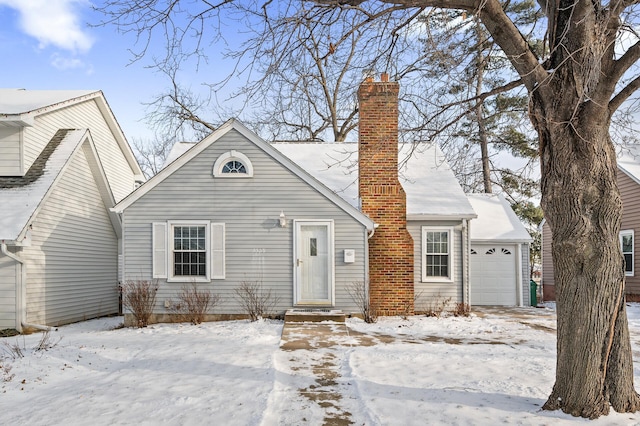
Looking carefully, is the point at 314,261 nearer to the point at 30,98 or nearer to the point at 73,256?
the point at 73,256

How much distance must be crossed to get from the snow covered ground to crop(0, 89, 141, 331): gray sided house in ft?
5.42

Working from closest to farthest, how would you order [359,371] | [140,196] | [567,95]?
[567,95], [359,371], [140,196]

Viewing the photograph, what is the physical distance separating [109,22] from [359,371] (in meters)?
5.19

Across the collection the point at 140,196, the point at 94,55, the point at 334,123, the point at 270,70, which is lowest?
the point at 140,196

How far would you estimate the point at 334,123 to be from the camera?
2233 centimetres

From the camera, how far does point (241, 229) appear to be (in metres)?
11.3

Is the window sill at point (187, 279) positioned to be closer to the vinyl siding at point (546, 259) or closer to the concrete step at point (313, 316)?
the concrete step at point (313, 316)

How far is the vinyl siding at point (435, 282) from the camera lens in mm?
12508

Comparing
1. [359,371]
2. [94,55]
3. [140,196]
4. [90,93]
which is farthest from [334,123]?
[359,371]

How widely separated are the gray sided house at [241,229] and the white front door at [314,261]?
0.08 ft

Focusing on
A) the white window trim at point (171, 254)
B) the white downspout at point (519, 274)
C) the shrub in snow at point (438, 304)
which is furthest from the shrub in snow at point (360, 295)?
the white downspout at point (519, 274)

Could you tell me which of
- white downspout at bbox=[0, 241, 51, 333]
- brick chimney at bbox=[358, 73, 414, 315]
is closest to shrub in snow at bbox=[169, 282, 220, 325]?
white downspout at bbox=[0, 241, 51, 333]

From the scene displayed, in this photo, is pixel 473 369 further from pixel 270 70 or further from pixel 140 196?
pixel 140 196

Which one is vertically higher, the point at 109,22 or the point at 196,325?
the point at 109,22
